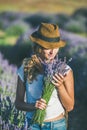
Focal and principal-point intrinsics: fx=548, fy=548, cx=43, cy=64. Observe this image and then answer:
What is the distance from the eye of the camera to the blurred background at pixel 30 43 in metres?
6.92

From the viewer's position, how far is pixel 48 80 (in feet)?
17.9

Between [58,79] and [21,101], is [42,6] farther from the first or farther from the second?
[58,79]

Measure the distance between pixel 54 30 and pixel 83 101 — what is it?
8.81 ft

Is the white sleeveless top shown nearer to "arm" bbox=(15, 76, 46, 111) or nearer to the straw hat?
"arm" bbox=(15, 76, 46, 111)

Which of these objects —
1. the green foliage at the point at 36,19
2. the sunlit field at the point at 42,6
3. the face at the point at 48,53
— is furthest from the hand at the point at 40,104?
the sunlit field at the point at 42,6

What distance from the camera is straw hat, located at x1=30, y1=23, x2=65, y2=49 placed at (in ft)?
18.2

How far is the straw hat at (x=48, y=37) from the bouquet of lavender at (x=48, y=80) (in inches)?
7.4

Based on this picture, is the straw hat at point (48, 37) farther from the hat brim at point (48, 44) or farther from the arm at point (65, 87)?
the arm at point (65, 87)

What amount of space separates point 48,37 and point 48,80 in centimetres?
46

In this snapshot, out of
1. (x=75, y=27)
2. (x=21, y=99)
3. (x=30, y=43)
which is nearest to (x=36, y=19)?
(x=75, y=27)

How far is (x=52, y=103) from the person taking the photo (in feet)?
18.3

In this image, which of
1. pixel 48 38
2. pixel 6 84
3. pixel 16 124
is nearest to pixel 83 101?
pixel 6 84

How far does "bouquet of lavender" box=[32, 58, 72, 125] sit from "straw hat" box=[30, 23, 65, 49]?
0.19 m

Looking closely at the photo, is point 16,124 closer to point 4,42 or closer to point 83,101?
point 83,101
